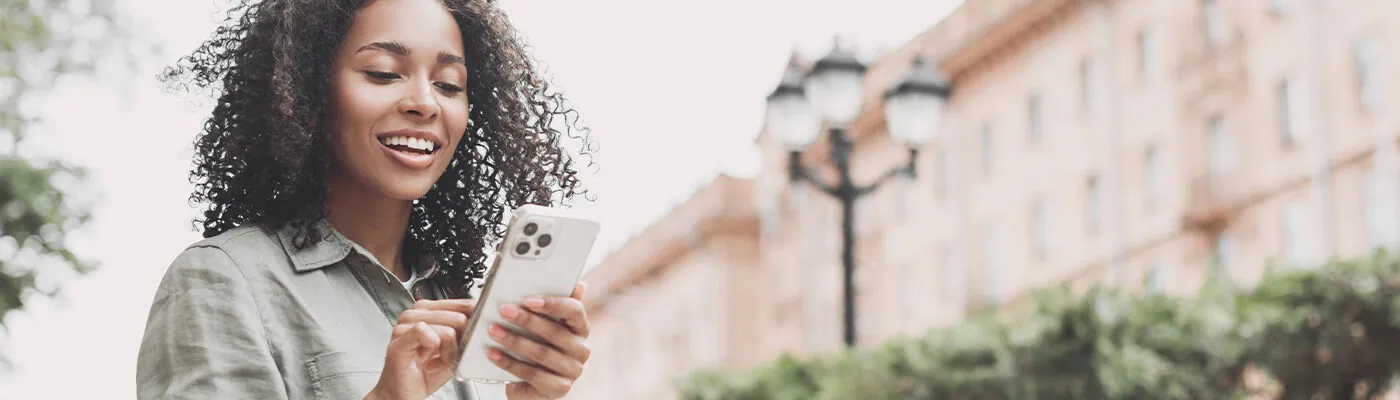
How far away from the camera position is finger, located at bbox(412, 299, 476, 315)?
1.97m

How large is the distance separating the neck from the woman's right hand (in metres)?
0.22

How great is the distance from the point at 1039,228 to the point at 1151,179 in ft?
17.0

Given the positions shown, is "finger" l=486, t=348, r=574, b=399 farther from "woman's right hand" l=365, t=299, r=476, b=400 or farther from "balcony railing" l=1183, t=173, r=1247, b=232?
"balcony railing" l=1183, t=173, r=1247, b=232

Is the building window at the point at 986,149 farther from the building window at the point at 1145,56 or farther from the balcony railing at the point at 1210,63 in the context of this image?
the balcony railing at the point at 1210,63

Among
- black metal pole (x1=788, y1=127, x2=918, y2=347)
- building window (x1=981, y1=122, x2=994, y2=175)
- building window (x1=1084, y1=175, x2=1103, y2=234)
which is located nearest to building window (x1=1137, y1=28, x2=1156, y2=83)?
building window (x1=1084, y1=175, x2=1103, y2=234)

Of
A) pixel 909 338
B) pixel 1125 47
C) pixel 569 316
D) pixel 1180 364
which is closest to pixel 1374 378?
pixel 1180 364

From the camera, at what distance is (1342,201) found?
2877 centimetres

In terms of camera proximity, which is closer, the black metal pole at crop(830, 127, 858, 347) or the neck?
the neck

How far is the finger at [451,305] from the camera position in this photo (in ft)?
6.46

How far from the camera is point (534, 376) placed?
2020 mm

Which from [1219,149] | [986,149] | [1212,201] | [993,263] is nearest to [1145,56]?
[1219,149]

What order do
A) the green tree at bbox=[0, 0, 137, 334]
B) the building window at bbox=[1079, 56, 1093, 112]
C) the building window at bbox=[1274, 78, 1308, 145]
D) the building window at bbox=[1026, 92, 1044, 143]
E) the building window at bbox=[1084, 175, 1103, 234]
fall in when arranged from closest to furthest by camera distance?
the green tree at bbox=[0, 0, 137, 334]
the building window at bbox=[1274, 78, 1308, 145]
the building window at bbox=[1084, 175, 1103, 234]
the building window at bbox=[1079, 56, 1093, 112]
the building window at bbox=[1026, 92, 1044, 143]

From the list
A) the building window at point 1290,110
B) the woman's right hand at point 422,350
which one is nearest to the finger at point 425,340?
the woman's right hand at point 422,350

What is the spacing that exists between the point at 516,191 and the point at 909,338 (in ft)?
49.2
